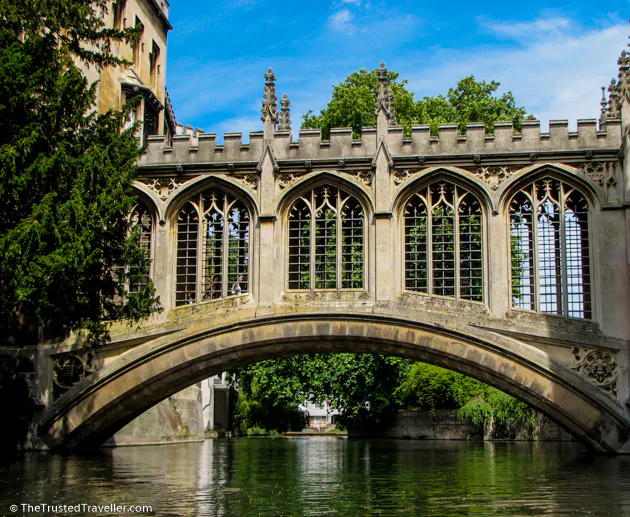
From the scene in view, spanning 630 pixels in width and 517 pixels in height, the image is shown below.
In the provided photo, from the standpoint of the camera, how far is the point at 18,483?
12.4 meters

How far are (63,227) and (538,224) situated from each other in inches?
379

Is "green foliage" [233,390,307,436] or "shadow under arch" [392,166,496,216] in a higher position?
→ "shadow under arch" [392,166,496,216]

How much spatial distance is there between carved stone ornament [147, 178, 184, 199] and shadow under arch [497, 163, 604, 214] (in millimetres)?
6873

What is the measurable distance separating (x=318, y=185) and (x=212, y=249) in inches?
105

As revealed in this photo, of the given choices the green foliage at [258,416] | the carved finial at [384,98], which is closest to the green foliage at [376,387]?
Answer: the green foliage at [258,416]

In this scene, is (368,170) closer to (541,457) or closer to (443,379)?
(541,457)

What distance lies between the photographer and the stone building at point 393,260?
18.4 m

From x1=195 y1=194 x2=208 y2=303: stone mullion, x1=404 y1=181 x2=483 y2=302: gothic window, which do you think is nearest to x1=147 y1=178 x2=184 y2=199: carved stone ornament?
x1=195 y1=194 x2=208 y2=303: stone mullion

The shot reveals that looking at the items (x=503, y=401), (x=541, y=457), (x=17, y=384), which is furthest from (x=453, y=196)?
(x=503, y=401)

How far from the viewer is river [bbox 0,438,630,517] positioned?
976 cm

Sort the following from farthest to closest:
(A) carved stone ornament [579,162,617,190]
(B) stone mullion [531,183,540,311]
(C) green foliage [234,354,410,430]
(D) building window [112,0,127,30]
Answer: (C) green foliage [234,354,410,430], (D) building window [112,0,127,30], (A) carved stone ornament [579,162,617,190], (B) stone mullion [531,183,540,311]

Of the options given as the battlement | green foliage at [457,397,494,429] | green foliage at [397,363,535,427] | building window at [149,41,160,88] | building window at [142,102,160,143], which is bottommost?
green foliage at [457,397,494,429]

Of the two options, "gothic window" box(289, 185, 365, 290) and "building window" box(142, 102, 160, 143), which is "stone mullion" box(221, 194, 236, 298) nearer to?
"gothic window" box(289, 185, 365, 290)

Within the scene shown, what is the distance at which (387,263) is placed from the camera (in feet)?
63.3
